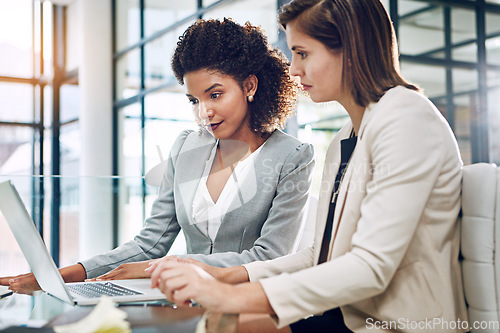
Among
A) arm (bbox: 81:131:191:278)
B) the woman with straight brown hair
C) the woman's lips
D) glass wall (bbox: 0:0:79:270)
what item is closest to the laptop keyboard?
the woman with straight brown hair

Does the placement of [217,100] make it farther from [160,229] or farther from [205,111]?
[160,229]

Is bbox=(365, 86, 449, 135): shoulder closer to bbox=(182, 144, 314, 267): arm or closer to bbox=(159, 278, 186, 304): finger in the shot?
bbox=(159, 278, 186, 304): finger

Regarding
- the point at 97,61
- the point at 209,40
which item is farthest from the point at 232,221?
the point at 97,61

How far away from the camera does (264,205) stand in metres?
1.58

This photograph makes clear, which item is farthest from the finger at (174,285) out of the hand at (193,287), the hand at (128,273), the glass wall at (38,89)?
the glass wall at (38,89)

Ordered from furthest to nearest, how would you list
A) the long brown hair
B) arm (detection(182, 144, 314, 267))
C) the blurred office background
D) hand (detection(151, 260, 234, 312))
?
the blurred office background < arm (detection(182, 144, 314, 267)) < the long brown hair < hand (detection(151, 260, 234, 312))

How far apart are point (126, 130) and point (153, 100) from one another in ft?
3.16

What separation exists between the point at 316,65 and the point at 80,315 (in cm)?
68

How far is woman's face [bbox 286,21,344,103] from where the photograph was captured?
1.11 metres

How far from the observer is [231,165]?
1.70 metres

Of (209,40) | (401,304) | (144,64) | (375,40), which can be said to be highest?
(144,64)

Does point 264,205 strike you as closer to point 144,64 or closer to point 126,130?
point 144,64

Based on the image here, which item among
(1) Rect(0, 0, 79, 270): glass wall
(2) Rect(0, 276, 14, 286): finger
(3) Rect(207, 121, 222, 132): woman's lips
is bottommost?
(2) Rect(0, 276, 14, 286): finger

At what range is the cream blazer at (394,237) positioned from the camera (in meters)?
0.84
